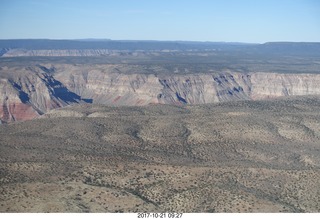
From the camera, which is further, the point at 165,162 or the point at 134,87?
the point at 134,87

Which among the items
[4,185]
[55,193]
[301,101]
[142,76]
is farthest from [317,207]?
[142,76]

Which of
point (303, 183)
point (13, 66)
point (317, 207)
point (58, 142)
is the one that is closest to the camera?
point (317, 207)

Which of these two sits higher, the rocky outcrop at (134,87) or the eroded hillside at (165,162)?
A: the eroded hillside at (165,162)

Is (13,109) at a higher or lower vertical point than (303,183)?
lower

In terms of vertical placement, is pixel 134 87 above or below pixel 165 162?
below

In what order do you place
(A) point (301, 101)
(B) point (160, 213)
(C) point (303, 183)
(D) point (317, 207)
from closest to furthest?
(B) point (160, 213), (D) point (317, 207), (C) point (303, 183), (A) point (301, 101)

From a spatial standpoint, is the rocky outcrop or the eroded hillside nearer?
the eroded hillside

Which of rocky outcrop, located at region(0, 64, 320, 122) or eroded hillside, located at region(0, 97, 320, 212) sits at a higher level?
eroded hillside, located at region(0, 97, 320, 212)

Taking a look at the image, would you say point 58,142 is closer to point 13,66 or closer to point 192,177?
point 192,177
